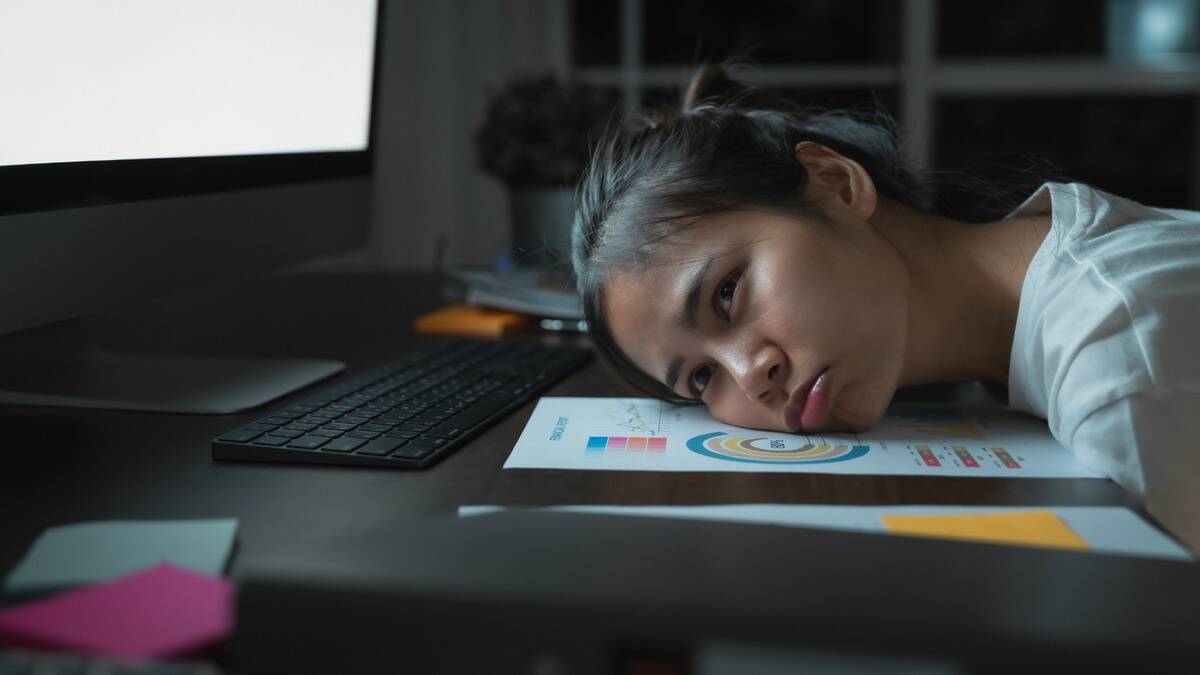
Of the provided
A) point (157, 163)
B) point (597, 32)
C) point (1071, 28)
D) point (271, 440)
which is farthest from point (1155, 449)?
point (1071, 28)

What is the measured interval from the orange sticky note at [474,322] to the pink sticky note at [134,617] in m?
0.75

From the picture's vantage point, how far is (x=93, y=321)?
43.5 inches

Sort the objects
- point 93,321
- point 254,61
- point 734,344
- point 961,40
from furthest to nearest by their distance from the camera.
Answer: point 961,40 → point 93,321 → point 254,61 → point 734,344

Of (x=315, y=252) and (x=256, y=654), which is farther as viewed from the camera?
(x=315, y=252)

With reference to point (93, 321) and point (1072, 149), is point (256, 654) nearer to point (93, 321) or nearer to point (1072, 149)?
point (93, 321)

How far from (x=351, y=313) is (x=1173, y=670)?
109cm

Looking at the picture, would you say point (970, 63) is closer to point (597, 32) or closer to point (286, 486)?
point (597, 32)

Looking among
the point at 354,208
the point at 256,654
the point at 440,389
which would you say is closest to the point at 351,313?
the point at 354,208

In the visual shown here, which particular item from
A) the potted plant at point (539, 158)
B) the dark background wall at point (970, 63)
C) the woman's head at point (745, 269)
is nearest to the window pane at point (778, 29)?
the dark background wall at point (970, 63)

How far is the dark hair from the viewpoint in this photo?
889mm

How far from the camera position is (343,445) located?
0.65m

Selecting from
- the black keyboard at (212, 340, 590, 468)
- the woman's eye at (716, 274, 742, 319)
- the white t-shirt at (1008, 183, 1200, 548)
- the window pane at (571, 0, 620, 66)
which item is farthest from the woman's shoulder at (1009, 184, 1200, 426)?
the window pane at (571, 0, 620, 66)

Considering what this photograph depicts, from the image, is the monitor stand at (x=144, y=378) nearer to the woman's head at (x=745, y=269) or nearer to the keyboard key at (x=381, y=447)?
the keyboard key at (x=381, y=447)

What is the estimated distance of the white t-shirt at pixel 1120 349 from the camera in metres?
0.62
